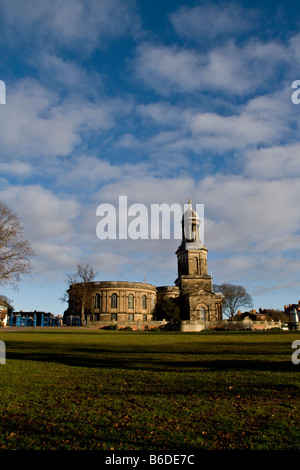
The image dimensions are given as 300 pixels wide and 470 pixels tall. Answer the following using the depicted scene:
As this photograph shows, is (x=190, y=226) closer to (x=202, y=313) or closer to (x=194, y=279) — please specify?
(x=194, y=279)

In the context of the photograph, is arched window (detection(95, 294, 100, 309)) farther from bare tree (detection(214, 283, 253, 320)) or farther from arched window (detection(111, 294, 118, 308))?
bare tree (detection(214, 283, 253, 320))

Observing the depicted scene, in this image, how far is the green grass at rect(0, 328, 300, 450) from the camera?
5550 millimetres

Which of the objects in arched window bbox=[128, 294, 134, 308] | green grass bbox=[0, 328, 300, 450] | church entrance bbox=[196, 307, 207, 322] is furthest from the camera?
arched window bbox=[128, 294, 134, 308]

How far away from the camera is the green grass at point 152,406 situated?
5.55 meters

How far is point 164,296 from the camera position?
82812 mm

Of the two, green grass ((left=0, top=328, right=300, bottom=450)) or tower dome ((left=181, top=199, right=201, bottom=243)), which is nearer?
green grass ((left=0, top=328, right=300, bottom=450))

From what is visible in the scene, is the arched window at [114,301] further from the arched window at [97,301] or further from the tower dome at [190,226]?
the tower dome at [190,226]

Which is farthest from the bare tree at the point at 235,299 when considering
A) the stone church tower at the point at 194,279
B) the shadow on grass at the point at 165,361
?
the shadow on grass at the point at 165,361

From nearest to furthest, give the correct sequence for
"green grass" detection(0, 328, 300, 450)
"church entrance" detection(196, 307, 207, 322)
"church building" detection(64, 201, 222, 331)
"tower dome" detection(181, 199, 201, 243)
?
"green grass" detection(0, 328, 300, 450) → "church entrance" detection(196, 307, 207, 322) → "church building" detection(64, 201, 222, 331) → "tower dome" detection(181, 199, 201, 243)

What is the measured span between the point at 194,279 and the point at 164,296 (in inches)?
330

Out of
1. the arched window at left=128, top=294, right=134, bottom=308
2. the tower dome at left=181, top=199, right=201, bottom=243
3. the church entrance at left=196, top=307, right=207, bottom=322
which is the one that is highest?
the tower dome at left=181, top=199, right=201, bottom=243

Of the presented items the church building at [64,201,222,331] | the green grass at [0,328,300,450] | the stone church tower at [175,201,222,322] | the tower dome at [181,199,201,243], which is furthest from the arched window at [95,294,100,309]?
the green grass at [0,328,300,450]

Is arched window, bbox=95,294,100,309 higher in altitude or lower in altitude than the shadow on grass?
higher
